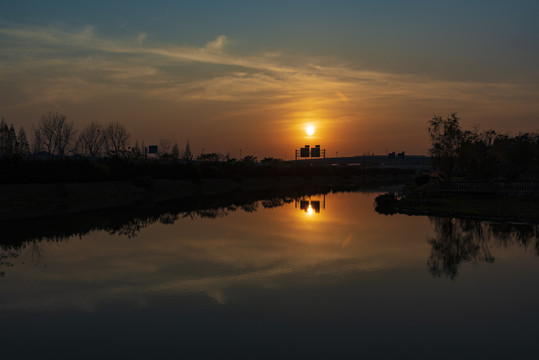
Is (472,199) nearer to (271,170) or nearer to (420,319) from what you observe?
(420,319)

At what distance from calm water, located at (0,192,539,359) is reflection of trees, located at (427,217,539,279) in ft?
0.37

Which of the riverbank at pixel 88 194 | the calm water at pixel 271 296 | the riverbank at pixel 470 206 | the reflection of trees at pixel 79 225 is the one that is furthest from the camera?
the riverbank at pixel 88 194

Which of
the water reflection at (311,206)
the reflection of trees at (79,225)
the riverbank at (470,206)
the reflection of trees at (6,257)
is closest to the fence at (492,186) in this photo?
the riverbank at (470,206)

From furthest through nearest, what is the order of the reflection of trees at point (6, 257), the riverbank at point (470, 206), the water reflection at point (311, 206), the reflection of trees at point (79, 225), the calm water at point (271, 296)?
1. the water reflection at point (311, 206)
2. the riverbank at point (470, 206)
3. the reflection of trees at point (79, 225)
4. the reflection of trees at point (6, 257)
5. the calm water at point (271, 296)

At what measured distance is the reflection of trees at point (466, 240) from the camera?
2047 centimetres

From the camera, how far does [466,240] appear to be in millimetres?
26141

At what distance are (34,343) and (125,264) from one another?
904 cm

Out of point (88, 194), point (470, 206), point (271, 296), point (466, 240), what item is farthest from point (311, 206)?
point (271, 296)

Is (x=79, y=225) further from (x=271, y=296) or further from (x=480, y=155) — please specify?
(x=480, y=155)

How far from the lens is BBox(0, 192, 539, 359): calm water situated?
11031mm

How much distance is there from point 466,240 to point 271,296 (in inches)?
636

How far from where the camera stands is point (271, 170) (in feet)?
390

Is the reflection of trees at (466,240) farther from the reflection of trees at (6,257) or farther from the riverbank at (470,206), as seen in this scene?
the reflection of trees at (6,257)

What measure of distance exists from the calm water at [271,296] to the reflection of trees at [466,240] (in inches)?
4.5
